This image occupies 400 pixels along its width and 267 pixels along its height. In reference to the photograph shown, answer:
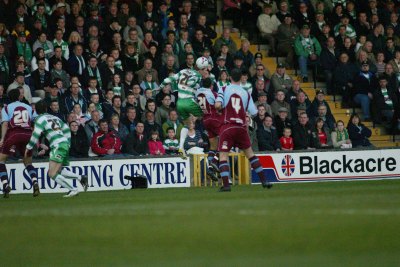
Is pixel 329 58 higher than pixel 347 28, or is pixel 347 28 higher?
pixel 347 28

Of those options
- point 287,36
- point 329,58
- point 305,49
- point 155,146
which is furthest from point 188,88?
point 329,58

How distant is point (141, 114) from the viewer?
26.2m

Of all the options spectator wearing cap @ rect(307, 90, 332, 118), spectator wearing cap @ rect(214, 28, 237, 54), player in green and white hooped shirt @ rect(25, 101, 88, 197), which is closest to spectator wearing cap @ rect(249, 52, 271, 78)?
spectator wearing cap @ rect(214, 28, 237, 54)

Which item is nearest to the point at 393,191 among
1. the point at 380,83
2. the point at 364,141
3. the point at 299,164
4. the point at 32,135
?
the point at 32,135

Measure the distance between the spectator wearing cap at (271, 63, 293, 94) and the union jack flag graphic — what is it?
2.71 m

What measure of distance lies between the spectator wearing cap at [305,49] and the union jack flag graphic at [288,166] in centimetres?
480

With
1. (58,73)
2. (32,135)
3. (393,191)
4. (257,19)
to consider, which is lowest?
(393,191)

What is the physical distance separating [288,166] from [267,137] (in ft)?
2.96

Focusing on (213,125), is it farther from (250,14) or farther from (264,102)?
(250,14)

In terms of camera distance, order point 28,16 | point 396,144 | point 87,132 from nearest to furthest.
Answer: point 87,132 → point 28,16 → point 396,144

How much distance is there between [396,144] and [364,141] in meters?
1.62

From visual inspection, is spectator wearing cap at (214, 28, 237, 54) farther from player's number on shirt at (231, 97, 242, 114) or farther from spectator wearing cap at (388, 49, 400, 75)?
player's number on shirt at (231, 97, 242, 114)

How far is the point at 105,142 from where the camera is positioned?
24.7 m

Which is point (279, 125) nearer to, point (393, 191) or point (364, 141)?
point (364, 141)
